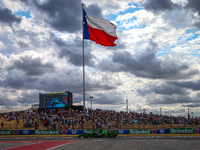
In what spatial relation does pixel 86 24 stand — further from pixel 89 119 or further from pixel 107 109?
pixel 107 109

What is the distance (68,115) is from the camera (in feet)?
165

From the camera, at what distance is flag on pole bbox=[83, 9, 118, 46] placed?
100ft

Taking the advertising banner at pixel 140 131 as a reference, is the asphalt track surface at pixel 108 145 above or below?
above

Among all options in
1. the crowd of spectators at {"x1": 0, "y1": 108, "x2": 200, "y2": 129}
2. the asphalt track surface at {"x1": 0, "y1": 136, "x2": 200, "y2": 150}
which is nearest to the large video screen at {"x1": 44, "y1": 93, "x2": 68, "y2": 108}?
the crowd of spectators at {"x1": 0, "y1": 108, "x2": 200, "y2": 129}

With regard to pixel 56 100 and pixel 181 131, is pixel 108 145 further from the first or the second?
pixel 56 100

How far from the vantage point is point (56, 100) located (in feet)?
188

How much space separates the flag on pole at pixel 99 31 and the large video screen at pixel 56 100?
2969 cm

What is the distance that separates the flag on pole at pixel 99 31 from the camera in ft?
100

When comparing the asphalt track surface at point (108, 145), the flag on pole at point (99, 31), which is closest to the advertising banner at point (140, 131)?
the asphalt track surface at point (108, 145)

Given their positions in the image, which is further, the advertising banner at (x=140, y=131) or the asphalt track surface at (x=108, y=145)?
the advertising banner at (x=140, y=131)

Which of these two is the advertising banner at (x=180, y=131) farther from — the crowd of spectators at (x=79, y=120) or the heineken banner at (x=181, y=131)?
the crowd of spectators at (x=79, y=120)

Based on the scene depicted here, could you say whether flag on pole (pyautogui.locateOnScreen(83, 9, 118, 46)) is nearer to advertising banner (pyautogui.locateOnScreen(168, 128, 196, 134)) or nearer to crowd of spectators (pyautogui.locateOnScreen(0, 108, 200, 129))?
crowd of spectators (pyautogui.locateOnScreen(0, 108, 200, 129))

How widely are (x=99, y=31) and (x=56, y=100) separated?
31.5 metres

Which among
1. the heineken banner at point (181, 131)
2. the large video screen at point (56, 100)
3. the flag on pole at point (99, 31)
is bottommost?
the heineken banner at point (181, 131)
